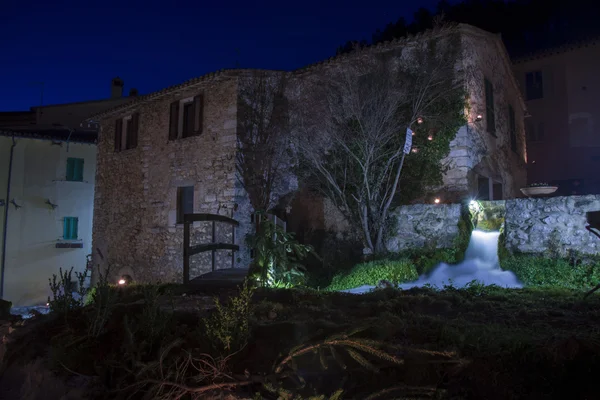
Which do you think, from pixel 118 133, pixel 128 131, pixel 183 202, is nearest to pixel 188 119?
pixel 183 202

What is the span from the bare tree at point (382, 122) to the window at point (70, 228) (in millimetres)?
13068

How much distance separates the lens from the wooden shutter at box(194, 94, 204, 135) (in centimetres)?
1388

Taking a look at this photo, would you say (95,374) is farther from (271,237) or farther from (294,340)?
(271,237)

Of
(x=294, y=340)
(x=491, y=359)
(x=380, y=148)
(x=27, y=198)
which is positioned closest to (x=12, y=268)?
(x=27, y=198)

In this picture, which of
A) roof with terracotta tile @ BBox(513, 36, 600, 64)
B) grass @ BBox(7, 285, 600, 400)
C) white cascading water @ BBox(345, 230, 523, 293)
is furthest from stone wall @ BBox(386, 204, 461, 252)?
roof with terracotta tile @ BBox(513, 36, 600, 64)

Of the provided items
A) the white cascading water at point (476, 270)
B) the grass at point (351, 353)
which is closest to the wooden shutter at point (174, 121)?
the white cascading water at point (476, 270)

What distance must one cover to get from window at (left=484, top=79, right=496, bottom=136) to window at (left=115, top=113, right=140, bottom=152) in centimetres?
1140

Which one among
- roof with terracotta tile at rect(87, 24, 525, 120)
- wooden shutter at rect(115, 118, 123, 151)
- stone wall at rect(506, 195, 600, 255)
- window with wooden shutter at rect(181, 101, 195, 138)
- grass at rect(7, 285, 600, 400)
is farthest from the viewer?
wooden shutter at rect(115, 118, 123, 151)

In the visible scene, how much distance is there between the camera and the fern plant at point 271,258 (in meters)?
7.89

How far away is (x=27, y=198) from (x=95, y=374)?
725 inches

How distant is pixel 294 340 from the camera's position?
3.63 metres

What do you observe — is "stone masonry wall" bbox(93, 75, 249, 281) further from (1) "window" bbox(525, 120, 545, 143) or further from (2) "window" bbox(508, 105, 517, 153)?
(1) "window" bbox(525, 120, 545, 143)

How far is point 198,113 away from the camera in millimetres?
14023

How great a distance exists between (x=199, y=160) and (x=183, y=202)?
187cm
